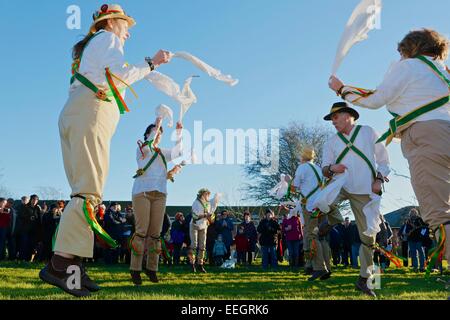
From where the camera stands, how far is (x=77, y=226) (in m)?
3.94

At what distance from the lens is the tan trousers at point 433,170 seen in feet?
12.7

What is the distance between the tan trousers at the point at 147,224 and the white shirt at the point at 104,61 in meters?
3.67

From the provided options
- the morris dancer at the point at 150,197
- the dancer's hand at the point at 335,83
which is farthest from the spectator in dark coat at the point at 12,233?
the dancer's hand at the point at 335,83

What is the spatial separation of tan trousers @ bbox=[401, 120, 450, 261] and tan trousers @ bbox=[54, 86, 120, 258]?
8.83 feet

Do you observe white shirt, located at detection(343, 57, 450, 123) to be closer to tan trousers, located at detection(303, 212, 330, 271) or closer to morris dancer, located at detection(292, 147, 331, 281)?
tan trousers, located at detection(303, 212, 330, 271)

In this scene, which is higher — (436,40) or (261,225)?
(436,40)

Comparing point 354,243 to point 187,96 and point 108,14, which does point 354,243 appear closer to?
point 187,96

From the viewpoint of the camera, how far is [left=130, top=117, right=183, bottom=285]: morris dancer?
24.7ft

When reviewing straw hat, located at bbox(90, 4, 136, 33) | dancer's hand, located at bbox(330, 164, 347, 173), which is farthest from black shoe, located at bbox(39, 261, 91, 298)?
dancer's hand, located at bbox(330, 164, 347, 173)

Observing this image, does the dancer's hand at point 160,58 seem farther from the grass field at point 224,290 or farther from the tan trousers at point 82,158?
the grass field at point 224,290

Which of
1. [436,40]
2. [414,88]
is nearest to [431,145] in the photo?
[414,88]
